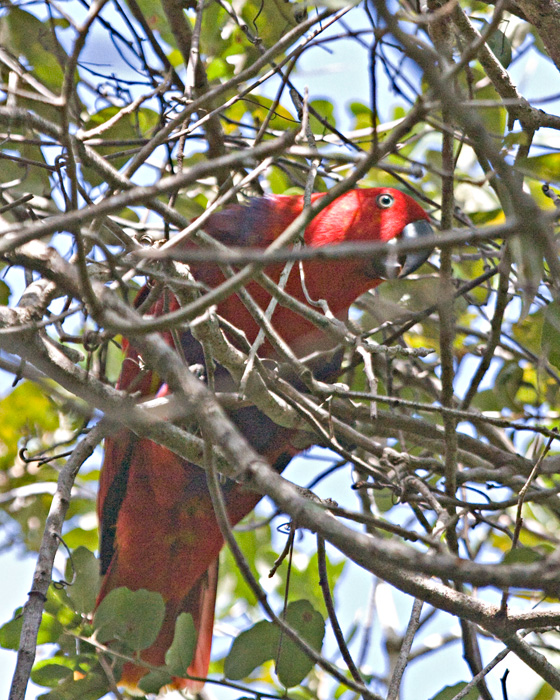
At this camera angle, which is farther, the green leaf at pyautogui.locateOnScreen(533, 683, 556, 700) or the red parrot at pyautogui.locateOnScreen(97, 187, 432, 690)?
the green leaf at pyautogui.locateOnScreen(533, 683, 556, 700)

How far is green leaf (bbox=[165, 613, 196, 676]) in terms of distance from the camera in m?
1.60

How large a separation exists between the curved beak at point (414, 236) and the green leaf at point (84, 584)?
54.9 inches

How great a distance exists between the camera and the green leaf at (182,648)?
1603 millimetres

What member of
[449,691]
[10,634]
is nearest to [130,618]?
A: [10,634]

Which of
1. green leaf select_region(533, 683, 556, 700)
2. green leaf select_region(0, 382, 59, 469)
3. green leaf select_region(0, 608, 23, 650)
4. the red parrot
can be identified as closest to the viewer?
green leaf select_region(0, 608, 23, 650)

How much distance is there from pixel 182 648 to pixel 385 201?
5.08ft

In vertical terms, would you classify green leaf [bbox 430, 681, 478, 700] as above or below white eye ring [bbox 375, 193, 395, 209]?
below

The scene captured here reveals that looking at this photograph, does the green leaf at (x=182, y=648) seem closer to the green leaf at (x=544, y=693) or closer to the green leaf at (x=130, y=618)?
the green leaf at (x=130, y=618)

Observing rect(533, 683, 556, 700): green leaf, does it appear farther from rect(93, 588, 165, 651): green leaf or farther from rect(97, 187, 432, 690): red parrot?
rect(93, 588, 165, 651): green leaf

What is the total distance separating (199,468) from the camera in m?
2.39

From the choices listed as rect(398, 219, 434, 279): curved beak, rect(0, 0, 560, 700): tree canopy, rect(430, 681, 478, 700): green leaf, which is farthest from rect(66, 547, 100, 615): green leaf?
rect(398, 219, 434, 279): curved beak

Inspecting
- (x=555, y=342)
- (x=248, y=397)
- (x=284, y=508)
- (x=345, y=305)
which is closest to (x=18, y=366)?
(x=284, y=508)

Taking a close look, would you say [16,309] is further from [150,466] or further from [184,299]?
[150,466]

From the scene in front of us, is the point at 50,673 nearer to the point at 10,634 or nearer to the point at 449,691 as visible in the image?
the point at 10,634
